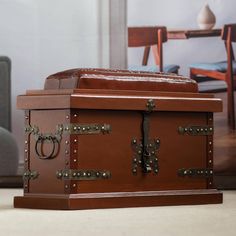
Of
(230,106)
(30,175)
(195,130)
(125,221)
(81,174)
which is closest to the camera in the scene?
(125,221)

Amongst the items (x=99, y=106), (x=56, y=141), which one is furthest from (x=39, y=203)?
(x=99, y=106)

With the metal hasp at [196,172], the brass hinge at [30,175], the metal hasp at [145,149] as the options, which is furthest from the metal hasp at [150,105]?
the brass hinge at [30,175]

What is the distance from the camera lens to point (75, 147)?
9.15 feet

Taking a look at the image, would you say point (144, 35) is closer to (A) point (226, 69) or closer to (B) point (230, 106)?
(A) point (226, 69)

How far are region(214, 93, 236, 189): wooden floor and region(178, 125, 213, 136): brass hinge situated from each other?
85 centimetres

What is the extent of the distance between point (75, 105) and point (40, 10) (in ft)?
4.55

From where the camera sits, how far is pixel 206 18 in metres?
3.99

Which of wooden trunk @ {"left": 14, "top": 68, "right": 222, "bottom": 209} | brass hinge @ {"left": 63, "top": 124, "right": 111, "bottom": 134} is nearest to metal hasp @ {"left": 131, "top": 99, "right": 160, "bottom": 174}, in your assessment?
wooden trunk @ {"left": 14, "top": 68, "right": 222, "bottom": 209}

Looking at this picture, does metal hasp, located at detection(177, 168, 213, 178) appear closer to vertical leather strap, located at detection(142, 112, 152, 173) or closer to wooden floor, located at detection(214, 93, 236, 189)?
vertical leather strap, located at detection(142, 112, 152, 173)

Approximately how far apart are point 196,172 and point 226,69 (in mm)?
1053

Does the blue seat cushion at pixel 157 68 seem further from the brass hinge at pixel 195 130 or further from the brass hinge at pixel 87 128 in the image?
the brass hinge at pixel 87 128

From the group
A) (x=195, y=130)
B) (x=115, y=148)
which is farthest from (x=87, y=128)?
(x=195, y=130)

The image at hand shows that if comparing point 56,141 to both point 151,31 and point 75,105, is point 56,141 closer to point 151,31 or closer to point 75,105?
point 75,105

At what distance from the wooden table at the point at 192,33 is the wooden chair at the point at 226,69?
1.7 inches
